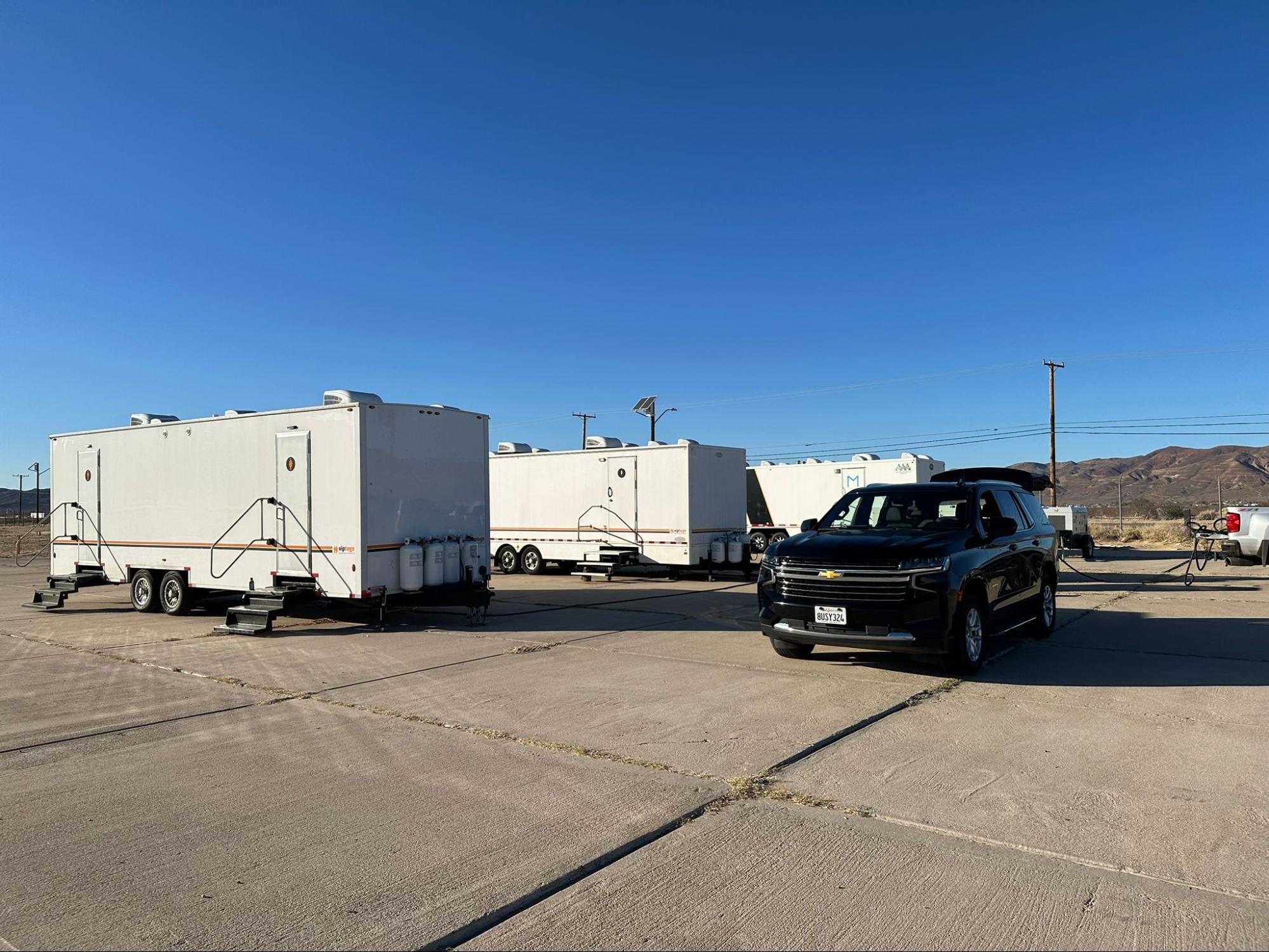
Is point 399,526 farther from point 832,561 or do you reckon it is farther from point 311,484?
point 832,561

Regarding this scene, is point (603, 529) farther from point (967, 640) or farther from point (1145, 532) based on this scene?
point (1145, 532)

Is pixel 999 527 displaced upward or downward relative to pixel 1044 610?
upward

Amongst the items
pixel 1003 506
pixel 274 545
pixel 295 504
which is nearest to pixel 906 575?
pixel 1003 506

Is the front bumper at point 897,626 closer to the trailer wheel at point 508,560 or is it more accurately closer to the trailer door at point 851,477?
the trailer wheel at point 508,560

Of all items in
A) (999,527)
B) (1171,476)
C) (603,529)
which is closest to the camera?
(999,527)

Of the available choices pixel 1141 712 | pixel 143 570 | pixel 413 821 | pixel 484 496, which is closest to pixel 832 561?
pixel 1141 712

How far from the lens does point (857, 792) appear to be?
4.97 meters

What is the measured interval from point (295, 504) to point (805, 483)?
18559 millimetres

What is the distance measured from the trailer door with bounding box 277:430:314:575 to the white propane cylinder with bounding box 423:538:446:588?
148cm

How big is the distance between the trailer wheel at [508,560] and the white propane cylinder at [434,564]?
31.1 feet

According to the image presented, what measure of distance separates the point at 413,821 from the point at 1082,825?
339 centimetres

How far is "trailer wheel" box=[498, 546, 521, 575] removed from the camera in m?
21.7

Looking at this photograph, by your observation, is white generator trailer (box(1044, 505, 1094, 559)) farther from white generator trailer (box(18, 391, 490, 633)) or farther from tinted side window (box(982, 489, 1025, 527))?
white generator trailer (box(18, 391, 490, 633))

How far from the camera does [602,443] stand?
20.6 m
